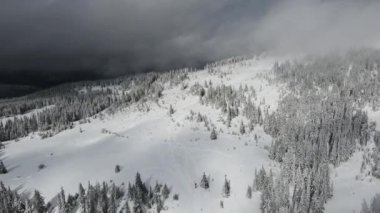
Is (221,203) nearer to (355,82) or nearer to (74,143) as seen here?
(74,143)

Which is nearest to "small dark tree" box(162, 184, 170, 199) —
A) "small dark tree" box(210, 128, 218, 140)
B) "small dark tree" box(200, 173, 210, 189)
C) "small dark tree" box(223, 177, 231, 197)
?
"small dark tree" box(200, 173, 210, 189)

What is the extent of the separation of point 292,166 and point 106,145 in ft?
247

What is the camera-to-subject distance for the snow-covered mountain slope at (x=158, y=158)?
10912 centimetres

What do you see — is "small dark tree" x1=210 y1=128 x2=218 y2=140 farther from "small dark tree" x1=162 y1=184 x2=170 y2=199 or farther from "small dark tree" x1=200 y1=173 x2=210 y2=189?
"small dark tree" x1=162 y1=184 x2=170 y2=199

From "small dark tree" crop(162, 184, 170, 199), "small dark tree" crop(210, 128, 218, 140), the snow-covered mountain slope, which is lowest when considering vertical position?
"small dark tree" crop(162, 184, 170, 199)

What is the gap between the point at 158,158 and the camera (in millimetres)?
128625

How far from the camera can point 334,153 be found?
412ft

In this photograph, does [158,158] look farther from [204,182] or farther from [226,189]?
[226,189]

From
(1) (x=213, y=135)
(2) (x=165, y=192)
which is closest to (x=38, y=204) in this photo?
(2) (x=165, y=192)

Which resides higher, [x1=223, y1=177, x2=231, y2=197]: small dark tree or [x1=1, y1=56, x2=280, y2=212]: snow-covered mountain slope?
[x1=1, y1=56, x2=280, y2=212]: snow-covered mountain slope

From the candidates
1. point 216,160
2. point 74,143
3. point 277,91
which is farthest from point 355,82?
point 74,143

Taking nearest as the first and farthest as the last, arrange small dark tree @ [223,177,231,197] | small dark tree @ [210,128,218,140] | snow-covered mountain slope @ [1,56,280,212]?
small dark tree @ [223,177,231,197], snow-covered mountain slope @ [1,56,280,212], small dark tree @ [210,128,218,140]

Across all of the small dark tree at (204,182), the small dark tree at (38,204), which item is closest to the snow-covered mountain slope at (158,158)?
the small dark tree at (204,182)

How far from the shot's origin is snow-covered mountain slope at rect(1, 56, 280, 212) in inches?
4296
